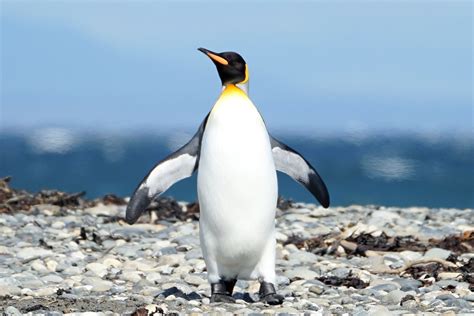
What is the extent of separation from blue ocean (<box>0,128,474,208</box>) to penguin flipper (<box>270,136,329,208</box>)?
3877 centimetres

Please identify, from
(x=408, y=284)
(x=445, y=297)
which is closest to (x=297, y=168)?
(x=408, y=284)

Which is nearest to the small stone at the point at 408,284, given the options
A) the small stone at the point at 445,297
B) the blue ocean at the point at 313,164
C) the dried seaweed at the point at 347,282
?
the dried seaweed at the point at 347,282

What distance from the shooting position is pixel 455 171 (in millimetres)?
75312

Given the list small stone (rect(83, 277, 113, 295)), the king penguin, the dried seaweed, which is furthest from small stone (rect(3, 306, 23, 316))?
the dried seaweed

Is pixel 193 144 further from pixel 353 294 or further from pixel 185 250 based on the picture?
pixel 185 250

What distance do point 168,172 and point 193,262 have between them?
70.3 inches

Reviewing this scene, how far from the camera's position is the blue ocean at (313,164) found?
57.2m

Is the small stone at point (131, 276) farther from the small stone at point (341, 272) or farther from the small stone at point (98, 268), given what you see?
the small stone at point (341, 272)

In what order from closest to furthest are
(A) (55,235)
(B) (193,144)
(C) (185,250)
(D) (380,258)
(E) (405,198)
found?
(B) (193,144), (D) (380,258), (C) (185,250), (A) (55,235), (E) (405,198)

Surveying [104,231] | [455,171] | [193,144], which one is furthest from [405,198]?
[193,144]

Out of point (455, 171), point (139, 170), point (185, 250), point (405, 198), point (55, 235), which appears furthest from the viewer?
point (139, 170)

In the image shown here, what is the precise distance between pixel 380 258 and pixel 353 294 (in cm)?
166

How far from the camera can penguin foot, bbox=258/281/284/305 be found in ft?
22.7

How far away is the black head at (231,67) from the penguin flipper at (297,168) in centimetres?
55
